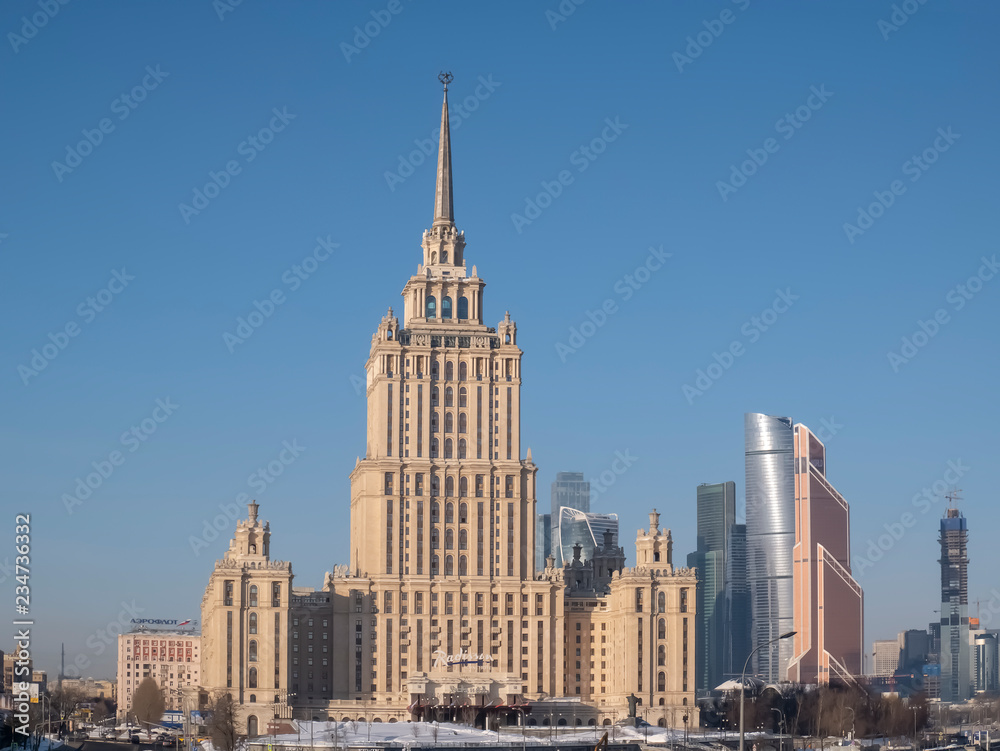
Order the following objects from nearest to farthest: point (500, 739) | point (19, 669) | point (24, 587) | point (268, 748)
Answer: point (24, 587), point (19, 669), point (268, 748), point (500, 739)

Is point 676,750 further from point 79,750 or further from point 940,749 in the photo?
point 79,750

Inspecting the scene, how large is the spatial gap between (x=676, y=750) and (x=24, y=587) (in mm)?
86554

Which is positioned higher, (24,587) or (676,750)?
(24,587)

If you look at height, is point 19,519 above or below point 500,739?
above

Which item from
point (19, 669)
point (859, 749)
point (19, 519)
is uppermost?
point (19, 519)

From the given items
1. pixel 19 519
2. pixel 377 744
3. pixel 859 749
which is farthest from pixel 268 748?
pixel 859 749

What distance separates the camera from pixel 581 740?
7500 inches

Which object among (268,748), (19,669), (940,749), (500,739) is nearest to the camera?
(19,669)

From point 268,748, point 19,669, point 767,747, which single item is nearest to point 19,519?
point 19,669

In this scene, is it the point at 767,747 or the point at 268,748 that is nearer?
the point at 268,748

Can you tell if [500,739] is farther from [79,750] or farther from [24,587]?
[24,587]

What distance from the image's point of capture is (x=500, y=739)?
18588 cm

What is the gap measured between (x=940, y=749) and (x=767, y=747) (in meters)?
21.3

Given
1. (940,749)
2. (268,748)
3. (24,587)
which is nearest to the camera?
(24,587)
